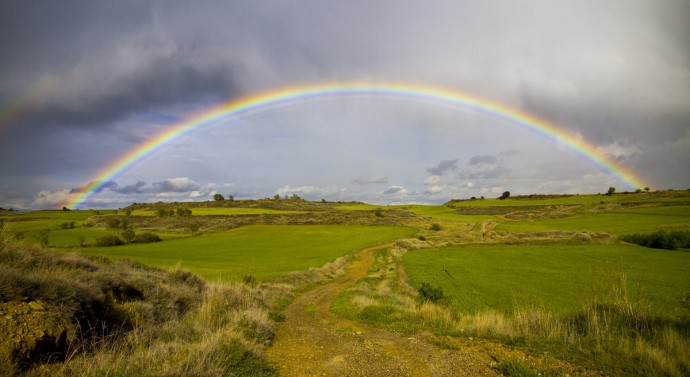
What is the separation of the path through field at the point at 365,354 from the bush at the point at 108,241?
186ft

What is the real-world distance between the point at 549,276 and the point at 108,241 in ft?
213

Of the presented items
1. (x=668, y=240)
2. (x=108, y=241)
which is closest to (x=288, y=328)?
(x=668, y=240)

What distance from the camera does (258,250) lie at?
5262 cm

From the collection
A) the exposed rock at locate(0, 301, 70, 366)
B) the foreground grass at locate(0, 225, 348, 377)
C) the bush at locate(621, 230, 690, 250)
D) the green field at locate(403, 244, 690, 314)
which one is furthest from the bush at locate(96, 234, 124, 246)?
the bush at locate(621, 230, 690, 250)

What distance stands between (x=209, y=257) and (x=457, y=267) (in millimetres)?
32228

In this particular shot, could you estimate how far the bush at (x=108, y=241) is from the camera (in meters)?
53.6

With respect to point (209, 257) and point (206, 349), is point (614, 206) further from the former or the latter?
point (206, 349)

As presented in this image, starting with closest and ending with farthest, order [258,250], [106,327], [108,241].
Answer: [106,327] → [258,250] → [108,241]

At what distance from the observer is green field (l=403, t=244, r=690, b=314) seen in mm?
21003

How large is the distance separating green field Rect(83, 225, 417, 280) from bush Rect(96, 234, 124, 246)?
3548mm

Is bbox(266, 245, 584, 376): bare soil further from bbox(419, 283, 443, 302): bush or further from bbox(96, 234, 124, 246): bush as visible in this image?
bbox(96, 234, 124, 246): bush

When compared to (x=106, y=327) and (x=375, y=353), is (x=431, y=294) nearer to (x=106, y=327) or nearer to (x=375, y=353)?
(x=375, y=353)

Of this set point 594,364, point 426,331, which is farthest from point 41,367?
point 594,364

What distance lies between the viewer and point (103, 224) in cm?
9156
